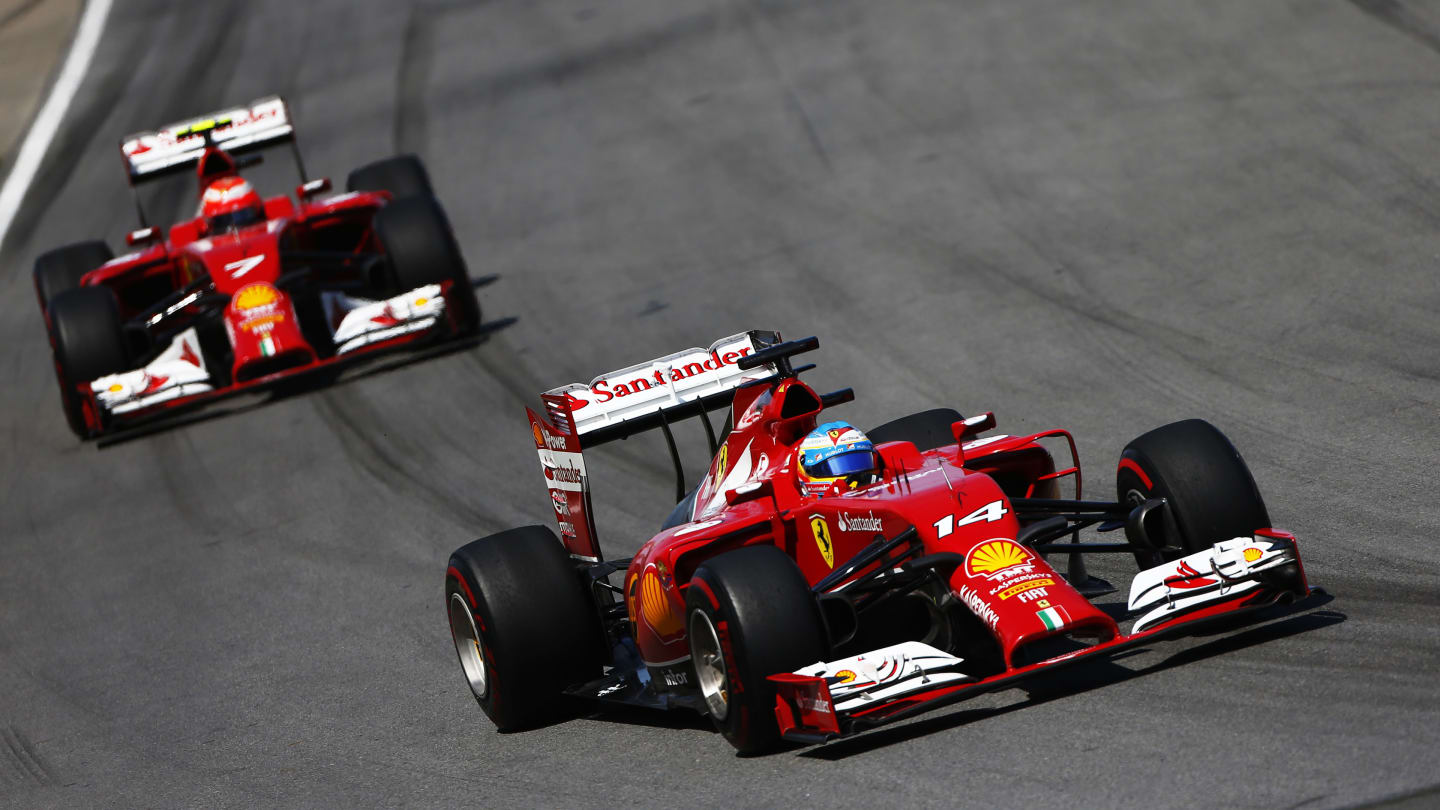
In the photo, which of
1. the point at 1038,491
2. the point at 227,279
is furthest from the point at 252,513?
the point at 1038,491

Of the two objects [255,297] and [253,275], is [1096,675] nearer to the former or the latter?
[255,297]

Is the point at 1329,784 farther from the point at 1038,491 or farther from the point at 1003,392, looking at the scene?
the point at 1003,392

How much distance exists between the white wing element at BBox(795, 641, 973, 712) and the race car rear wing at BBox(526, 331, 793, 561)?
2531 millimetres

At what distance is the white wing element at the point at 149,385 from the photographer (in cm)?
1638

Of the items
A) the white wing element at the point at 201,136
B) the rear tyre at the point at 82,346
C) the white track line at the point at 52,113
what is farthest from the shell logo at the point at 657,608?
the white track line at the point at 52,113

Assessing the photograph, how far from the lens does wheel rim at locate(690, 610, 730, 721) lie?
7727 mm

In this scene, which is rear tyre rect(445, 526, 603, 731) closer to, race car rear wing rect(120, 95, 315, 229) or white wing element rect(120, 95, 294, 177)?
race car rear wing rect(120, 95, 315, 229)

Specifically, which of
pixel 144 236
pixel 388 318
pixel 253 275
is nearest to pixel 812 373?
pixel 388 318

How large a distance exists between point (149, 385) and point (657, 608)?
9.39 meters

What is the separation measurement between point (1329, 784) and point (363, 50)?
2711 centimetres

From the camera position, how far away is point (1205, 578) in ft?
24.3

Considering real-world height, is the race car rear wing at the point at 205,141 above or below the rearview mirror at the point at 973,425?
above

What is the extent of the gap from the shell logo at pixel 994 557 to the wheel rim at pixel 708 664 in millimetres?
1137

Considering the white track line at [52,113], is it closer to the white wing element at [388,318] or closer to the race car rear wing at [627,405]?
the white wing element at [388,318]
